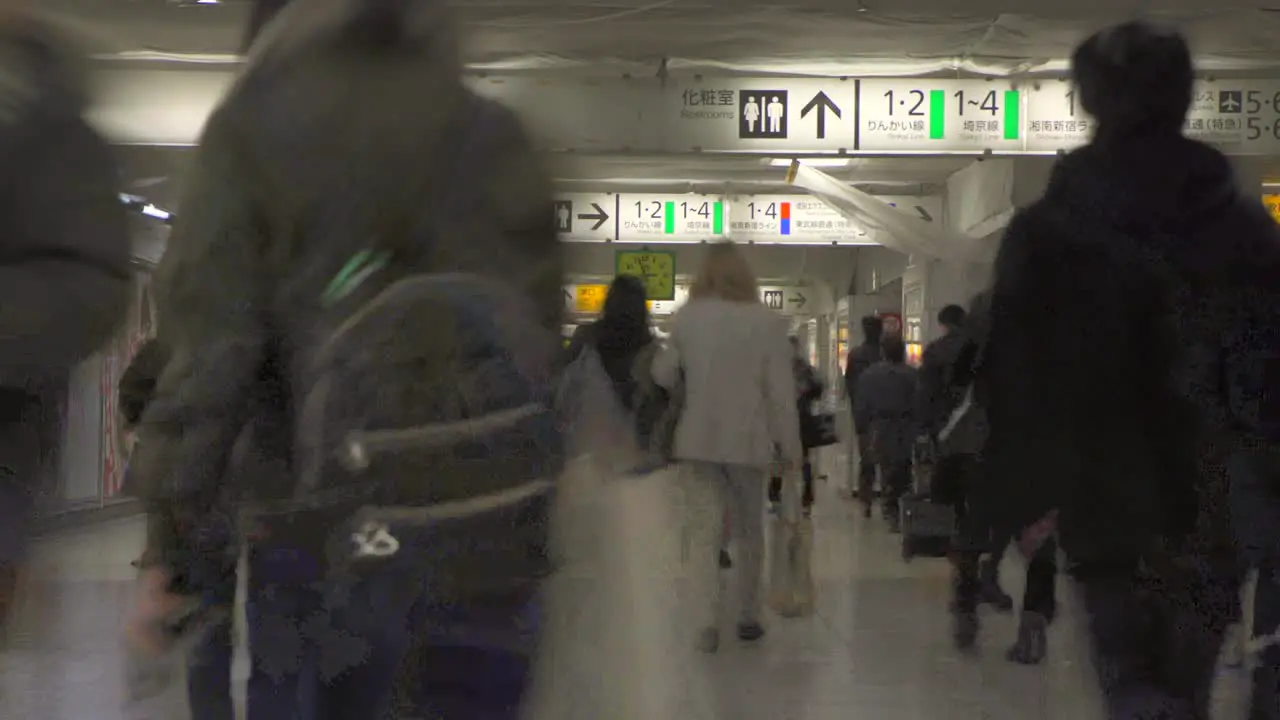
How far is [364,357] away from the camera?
1609 millimetres

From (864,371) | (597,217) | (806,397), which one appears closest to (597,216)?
(597,217)

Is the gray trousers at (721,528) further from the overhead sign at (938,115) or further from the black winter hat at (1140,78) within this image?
the overhead sign at (938,115)

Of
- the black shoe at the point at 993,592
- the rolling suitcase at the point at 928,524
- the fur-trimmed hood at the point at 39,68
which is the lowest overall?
the black shoe at the point at 993,592

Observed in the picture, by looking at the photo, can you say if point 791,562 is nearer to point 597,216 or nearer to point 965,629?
point 965,629

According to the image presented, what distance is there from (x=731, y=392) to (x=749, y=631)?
1307 mm

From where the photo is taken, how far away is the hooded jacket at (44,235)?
1.62 meters

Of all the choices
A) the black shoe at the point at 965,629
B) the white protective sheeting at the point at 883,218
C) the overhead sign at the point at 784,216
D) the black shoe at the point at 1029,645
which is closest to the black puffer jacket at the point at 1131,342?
the black shoe at the point at 1029,645

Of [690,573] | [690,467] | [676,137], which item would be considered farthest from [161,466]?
[676,137]

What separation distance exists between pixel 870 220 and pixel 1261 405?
9026 mm

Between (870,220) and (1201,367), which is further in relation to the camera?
(870,220)

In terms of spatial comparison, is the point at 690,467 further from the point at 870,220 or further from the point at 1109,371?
the point at 870,220

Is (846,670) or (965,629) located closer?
(846,670)

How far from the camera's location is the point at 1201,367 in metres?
2.68

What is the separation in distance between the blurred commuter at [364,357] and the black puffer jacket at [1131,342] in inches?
52.4
